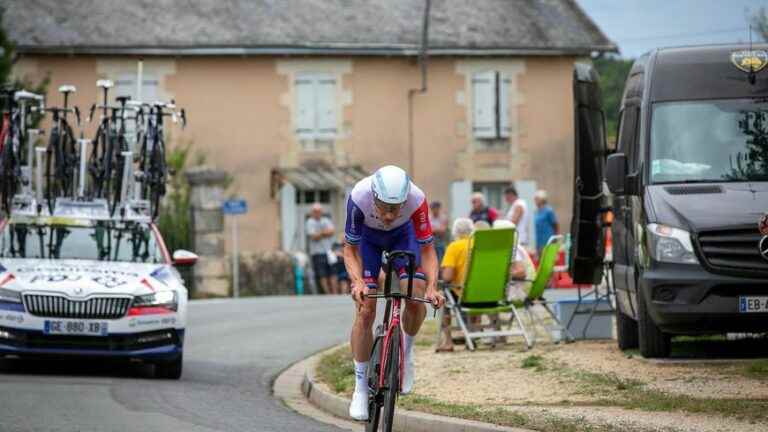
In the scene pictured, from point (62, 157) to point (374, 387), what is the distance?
30.1 ft

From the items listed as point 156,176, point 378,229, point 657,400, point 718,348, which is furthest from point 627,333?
point 378,229

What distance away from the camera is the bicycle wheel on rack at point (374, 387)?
32.3 feet

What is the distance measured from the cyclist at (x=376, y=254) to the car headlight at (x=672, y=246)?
3.52 meters

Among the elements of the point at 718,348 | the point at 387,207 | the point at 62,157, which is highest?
the point at 62,157

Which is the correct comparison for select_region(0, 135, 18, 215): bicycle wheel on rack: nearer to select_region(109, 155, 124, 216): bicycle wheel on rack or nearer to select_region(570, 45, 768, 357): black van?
select_region(109, 155, 124, 216): bicycle wheel on rack

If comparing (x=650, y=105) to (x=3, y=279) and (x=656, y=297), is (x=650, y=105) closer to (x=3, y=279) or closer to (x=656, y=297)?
(x=656, y=297)

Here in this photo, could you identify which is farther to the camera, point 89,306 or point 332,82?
point 332,82

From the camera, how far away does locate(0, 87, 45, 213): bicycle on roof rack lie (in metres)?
17.2

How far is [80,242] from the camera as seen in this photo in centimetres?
1614

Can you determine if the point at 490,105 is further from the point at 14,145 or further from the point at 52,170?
the point at 14,145

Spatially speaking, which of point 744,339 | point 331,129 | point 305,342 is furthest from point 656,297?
point 331,129

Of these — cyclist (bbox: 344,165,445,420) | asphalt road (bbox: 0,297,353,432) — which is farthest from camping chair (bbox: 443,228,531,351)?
cyclist (bbox: 344,165,445,420)

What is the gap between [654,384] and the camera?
12.6 meters

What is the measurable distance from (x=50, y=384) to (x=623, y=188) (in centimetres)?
531
